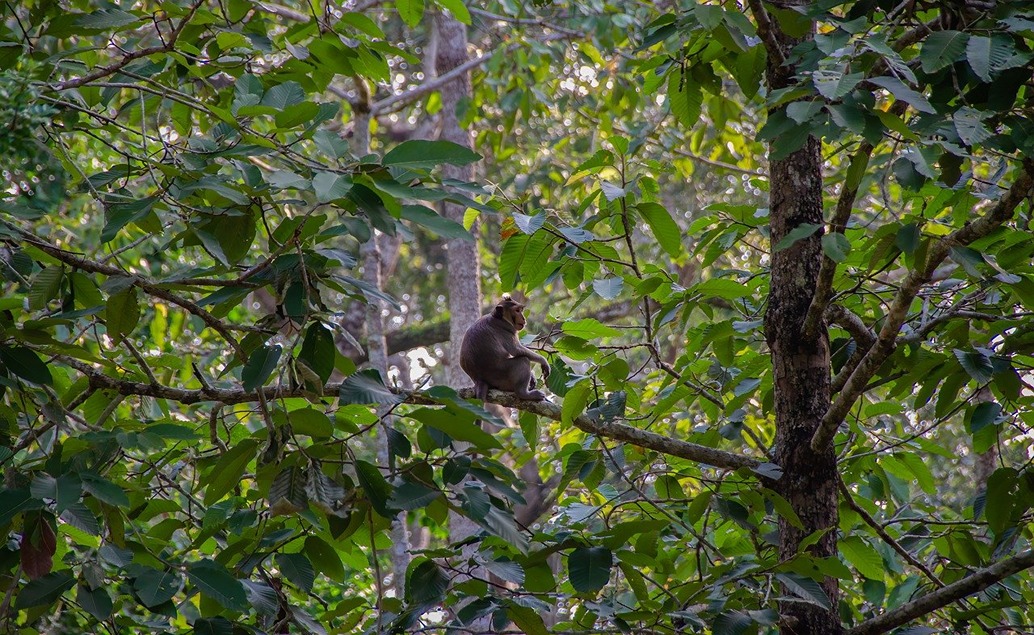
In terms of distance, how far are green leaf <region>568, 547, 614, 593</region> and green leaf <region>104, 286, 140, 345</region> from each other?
1.63 metres

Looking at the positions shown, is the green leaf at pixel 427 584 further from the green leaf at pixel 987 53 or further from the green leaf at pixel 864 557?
the green leaf at pixel 987 53

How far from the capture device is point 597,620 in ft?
10.8

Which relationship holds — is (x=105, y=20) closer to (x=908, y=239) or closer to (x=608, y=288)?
(x=608, y=288)

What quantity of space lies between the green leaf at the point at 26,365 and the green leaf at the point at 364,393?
95 centimetres

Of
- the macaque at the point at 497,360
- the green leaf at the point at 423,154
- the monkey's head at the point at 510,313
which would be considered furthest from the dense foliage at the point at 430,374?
the monkey's head at the point at 510,313

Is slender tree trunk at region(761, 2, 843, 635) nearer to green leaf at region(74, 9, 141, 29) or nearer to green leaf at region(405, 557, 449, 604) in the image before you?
green leaf at region(405, 557, 449, 604)

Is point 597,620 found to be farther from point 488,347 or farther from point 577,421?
point 488,347

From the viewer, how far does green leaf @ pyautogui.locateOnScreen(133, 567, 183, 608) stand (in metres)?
2.63

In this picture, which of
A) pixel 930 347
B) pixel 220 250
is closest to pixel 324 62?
pixel 220 250

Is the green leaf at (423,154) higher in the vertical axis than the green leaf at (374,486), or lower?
higher

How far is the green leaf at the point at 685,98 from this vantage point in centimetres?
401

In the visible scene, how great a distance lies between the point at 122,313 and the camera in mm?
2980

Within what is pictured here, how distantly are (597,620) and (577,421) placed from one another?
777mm

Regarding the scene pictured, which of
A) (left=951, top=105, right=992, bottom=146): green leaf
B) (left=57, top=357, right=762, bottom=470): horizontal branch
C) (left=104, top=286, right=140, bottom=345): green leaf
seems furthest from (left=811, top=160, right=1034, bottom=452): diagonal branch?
(left=104, top=286, right=140, bottom=345): green leaf
